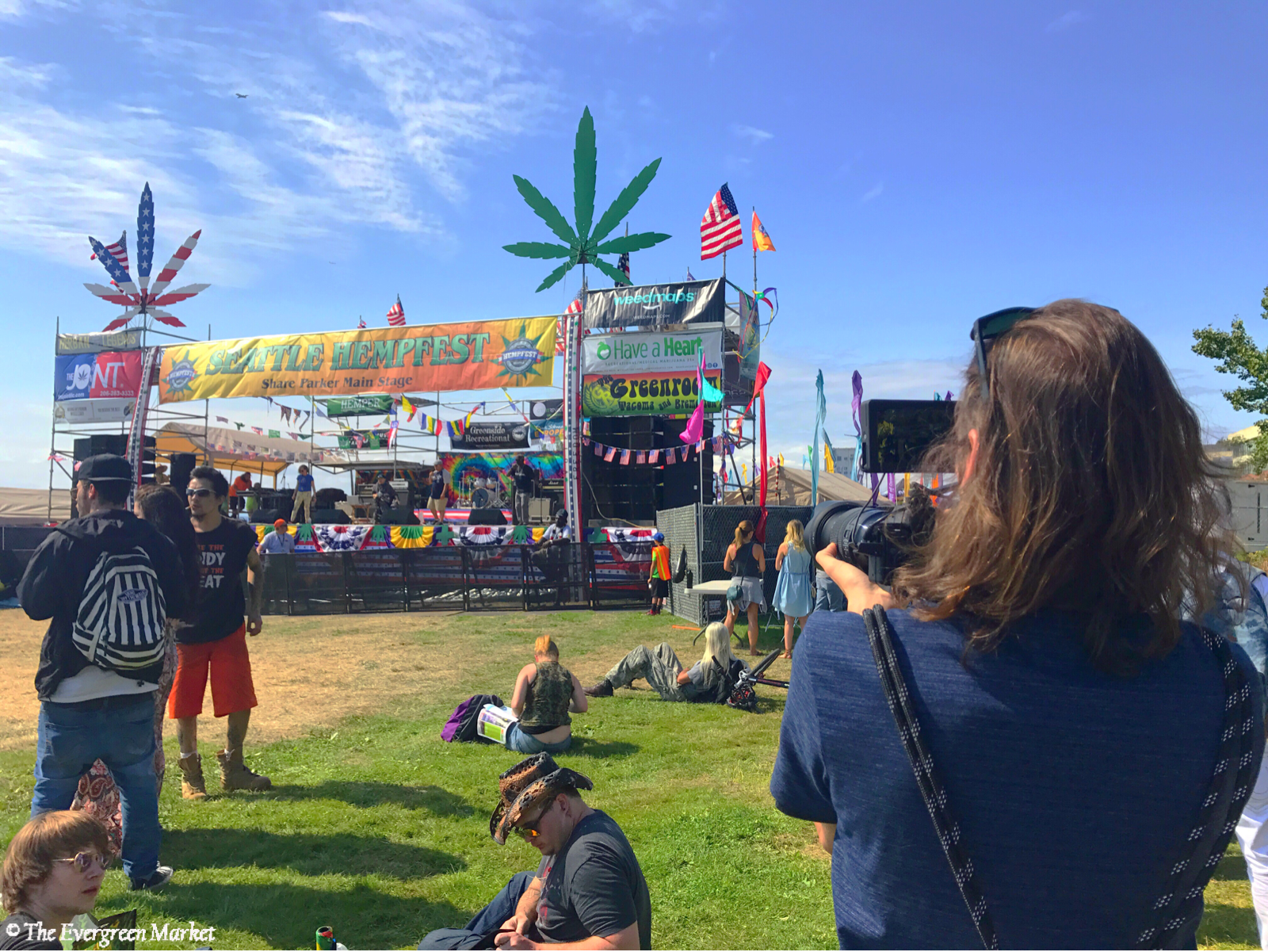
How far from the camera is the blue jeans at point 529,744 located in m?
6.93

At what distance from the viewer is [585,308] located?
19734 mm

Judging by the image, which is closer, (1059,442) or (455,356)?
(1059,442)

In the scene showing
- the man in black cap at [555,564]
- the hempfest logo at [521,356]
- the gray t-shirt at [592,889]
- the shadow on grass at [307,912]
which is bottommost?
the shadow on grass at [307,912]

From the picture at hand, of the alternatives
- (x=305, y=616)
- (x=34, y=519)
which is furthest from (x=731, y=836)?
(x=34, y=519)

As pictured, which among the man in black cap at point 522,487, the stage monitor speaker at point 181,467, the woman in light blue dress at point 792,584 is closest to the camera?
the woman in light blue dress at point 792,584

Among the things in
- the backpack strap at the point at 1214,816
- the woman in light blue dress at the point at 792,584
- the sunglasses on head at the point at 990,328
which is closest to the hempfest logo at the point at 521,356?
the woman in light blue dress at the point at 792,584

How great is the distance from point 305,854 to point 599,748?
271 centimetres

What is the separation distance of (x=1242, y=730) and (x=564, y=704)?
6304mm

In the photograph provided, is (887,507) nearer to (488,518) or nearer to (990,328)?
(990,328)

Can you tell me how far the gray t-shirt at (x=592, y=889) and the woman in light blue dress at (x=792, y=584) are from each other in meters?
7.57

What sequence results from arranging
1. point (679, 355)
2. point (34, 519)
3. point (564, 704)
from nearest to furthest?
point (564, 704), point (679, 355), point (34, 519)

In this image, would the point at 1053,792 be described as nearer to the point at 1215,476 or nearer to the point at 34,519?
the point at 1215,476

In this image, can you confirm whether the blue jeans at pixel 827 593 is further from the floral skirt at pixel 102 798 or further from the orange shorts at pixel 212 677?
the floral skirt at pixel 102 798

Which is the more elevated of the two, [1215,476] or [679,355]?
[679,355]
